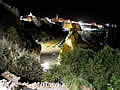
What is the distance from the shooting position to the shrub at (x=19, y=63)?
6.28 metres

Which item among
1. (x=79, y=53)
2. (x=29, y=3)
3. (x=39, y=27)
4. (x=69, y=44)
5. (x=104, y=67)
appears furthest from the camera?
(x=29, y=3)

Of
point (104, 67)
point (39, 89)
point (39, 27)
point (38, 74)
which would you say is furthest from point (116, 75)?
point (39, 27)

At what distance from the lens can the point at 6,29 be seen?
32.7ft

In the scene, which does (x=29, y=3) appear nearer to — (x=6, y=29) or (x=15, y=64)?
(x=6, y=29)

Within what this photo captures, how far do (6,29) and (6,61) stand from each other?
3987 mm

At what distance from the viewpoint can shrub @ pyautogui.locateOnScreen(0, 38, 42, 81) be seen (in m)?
6.28

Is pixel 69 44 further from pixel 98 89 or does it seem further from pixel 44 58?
pixel 98 89

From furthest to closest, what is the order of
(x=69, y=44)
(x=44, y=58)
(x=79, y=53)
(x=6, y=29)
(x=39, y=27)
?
(x=39, y=27) < (x=44, y=58) < (x=6, y=29) < (x=69, y=44) < (x=79, y=53)

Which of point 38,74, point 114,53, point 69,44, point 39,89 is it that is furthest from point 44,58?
point 39,89

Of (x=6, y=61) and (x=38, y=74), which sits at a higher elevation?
(x=6, y=61)

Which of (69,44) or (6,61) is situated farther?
(69,44)

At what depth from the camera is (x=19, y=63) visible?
253 inches

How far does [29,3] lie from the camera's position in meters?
17.3

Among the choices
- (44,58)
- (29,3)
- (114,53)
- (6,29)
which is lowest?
(44,58)
